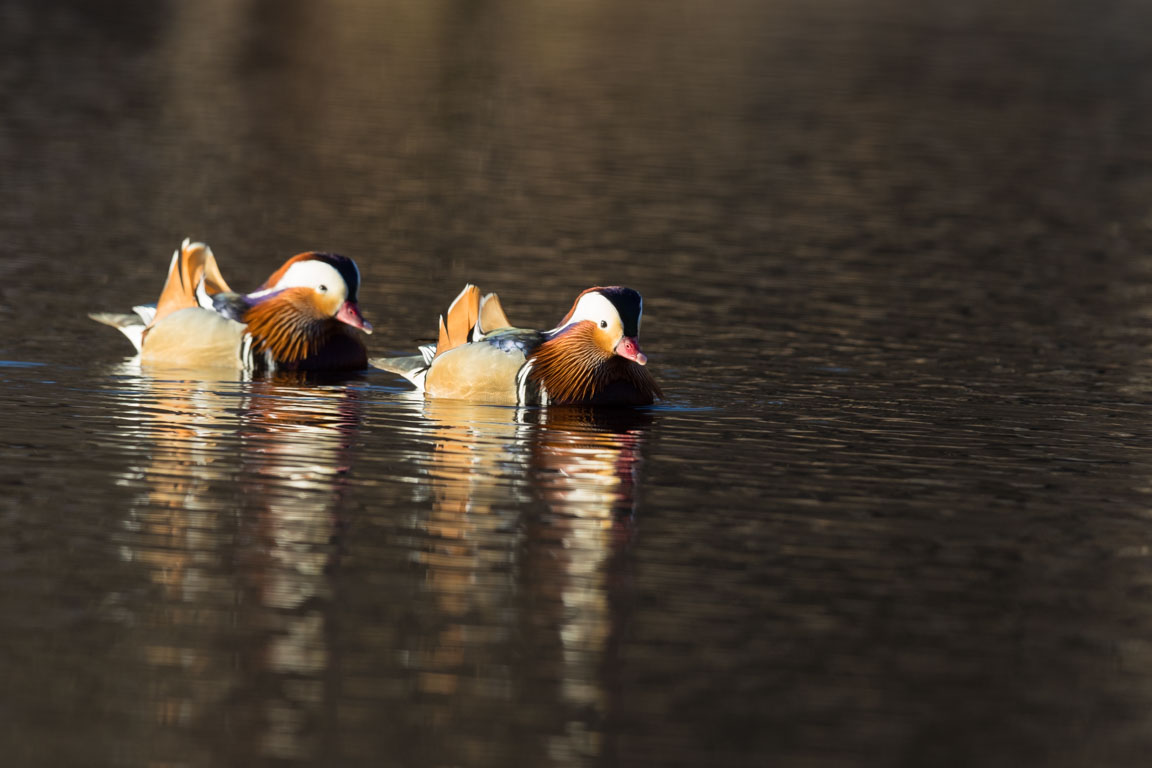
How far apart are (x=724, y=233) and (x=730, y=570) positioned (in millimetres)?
20784

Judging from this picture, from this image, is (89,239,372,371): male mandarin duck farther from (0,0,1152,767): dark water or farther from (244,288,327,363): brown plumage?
(0,0,1152,767): dark water

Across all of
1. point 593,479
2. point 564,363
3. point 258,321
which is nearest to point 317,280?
point 258,321

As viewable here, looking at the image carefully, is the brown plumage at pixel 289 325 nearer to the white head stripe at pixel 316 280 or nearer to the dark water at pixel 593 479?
the white head stripe at pixel 316 280

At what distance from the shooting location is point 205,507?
49.1 feet

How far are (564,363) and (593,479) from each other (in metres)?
3.44

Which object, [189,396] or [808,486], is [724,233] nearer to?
[189,396]

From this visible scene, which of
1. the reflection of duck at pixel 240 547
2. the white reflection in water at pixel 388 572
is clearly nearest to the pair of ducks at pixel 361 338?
the white reflection in water at pixel 388 572

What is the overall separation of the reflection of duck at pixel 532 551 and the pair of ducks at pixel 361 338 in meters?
0.34

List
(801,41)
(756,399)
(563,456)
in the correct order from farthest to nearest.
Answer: (801,41), (756,399), (563,456)

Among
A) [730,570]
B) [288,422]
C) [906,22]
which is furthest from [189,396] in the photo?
[906,22]

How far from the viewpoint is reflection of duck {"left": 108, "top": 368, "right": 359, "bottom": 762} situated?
10914mm

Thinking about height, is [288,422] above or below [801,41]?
below

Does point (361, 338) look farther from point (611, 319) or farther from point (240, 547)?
point (240, 547)

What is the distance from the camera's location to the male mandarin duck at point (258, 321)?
2147 centimetres
